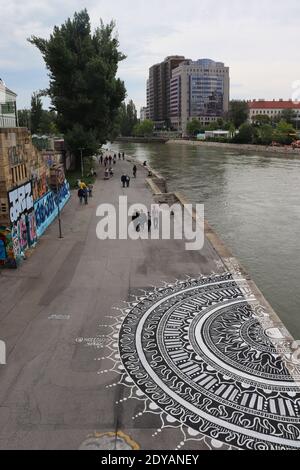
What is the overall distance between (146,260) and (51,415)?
32.5 feet

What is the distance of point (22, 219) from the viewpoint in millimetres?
18297

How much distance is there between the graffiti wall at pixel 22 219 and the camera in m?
16.9

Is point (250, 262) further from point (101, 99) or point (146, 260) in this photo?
point (101, 99)

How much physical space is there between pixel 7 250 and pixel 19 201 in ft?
7.58

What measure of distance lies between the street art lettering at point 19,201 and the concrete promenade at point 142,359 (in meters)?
2.06

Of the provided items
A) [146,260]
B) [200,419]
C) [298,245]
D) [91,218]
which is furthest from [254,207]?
[200,419]

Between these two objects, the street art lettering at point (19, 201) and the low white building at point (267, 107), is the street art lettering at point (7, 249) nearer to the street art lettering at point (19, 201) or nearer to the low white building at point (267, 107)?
the street art lettering at point (19, 201)

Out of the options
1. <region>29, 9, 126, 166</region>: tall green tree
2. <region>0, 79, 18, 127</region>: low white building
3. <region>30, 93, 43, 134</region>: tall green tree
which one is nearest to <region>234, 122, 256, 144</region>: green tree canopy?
<region>30, 93, 43, 134</region>: tall green tree

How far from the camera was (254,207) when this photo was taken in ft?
115

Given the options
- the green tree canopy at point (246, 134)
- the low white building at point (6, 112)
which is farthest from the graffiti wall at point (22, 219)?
the green tree canopy at point (246, 134)

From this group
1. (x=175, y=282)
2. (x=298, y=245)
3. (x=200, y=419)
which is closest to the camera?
(x=200, y=419)

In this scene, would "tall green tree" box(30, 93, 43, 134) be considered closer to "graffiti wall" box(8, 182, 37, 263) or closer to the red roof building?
"graffiti wall" box(8, 182, 37, 263)

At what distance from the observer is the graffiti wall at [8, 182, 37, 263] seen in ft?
55.3

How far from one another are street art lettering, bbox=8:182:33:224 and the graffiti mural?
0.55 m
